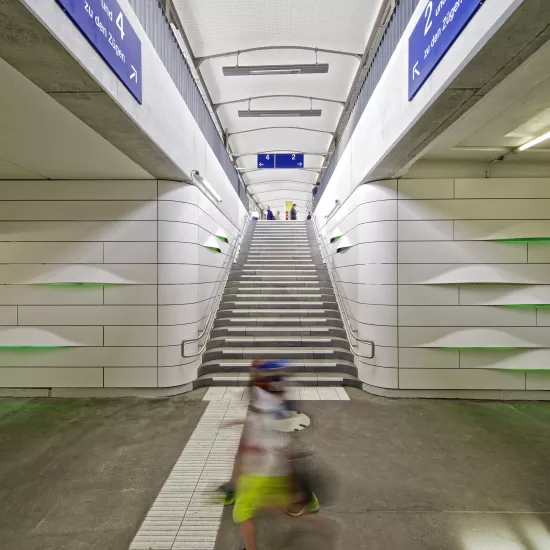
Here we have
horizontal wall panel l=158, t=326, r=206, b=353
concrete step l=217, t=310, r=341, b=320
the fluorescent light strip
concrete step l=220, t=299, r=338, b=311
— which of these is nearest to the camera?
horizontal wall panel l=158, t=326, r=206, b=353

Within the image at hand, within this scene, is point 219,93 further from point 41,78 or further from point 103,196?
point 41,78

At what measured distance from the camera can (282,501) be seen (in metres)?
2.53

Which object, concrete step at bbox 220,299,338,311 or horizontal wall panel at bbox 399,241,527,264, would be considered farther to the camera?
concrete step at bbox 220,299,338,311

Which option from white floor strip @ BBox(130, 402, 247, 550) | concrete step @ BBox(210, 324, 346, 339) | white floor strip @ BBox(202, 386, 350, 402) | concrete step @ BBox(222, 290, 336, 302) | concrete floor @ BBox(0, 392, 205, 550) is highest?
concrete step @ BBox(222, 290, 336, 302)

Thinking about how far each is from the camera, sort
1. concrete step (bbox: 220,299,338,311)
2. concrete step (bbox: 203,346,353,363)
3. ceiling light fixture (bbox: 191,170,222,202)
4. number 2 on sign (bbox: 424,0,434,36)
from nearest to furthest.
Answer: number 2 on sign (bbox: 424,0,434,36) → ceiling light fixture (bbox: 191,170,222,202) → concrete step (bbox: 203,346,353,363) → concrete step (bbox: 220,299,338,311)

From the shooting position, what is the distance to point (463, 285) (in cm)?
540

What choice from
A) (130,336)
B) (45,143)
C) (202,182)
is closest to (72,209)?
(45,143)

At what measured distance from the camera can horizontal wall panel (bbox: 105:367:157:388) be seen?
17.8ft

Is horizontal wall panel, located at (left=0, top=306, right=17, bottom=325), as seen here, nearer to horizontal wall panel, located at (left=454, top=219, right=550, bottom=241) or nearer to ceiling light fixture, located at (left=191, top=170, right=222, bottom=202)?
ceiling light fixture, located at (left=191, top=170, right=222, bottom=202)

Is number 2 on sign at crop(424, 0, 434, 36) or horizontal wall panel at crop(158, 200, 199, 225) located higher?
number 2 on sign at crop(424, 0, 434, 36)

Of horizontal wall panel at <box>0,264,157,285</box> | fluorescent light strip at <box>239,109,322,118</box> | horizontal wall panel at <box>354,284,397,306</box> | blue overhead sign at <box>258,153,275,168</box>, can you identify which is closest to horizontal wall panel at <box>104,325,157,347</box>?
horizontal wall panel at <box>0,264,157,285</box>

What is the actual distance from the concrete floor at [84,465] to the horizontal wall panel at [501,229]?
4.83 m

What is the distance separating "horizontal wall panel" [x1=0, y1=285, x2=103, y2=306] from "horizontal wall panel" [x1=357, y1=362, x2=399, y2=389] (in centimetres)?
449

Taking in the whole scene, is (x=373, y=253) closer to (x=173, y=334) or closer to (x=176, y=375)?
(x=173, y=334)
